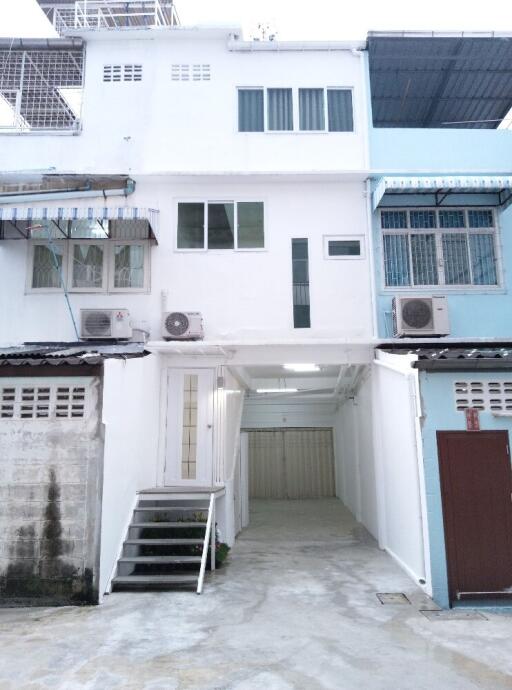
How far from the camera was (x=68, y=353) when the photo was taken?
23.3ft

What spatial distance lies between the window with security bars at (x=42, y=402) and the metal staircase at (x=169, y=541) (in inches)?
78.8

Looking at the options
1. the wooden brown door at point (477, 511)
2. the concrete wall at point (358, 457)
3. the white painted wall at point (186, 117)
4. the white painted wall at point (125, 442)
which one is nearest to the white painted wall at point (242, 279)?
the white painted wall at point (186, 117)

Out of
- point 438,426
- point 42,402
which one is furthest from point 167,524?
point 438,426

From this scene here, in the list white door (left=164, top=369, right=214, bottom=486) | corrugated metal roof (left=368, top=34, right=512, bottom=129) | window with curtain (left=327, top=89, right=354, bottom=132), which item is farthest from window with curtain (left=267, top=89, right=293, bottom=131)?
white door (left=164, top=369, right=214, bottom=486)

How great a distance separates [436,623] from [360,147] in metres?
8.28

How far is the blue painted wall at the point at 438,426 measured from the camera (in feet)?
19.1

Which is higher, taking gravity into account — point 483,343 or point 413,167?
point 413,167

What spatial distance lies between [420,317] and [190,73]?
6.69m

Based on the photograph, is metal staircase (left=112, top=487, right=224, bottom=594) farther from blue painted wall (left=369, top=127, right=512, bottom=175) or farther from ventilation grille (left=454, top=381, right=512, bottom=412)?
blue painted wall (left=369, top=127, right=512, bottom=175)

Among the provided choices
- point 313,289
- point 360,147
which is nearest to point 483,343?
point 313,289

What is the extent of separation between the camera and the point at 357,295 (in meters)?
9.57

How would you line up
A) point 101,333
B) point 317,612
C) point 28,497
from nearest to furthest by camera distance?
point 317,612, point 28,497, point 101,333

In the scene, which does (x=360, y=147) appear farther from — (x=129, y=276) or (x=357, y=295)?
(x=129, y=276)

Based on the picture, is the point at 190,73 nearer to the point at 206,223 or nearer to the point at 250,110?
the point at 250,110
